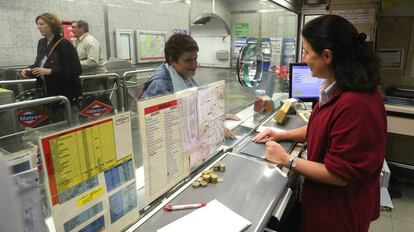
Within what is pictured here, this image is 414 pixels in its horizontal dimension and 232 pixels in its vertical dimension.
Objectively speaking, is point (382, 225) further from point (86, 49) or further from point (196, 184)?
point (86, 49)

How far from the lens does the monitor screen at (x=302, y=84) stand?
2.65 m

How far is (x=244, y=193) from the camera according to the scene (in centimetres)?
119

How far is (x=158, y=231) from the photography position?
37.3 inches

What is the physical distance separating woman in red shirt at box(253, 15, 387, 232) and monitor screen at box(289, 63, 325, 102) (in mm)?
1456

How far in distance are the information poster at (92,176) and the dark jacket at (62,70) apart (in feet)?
5.55

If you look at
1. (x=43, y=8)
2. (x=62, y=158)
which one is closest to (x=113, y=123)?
(x=62, y=158)

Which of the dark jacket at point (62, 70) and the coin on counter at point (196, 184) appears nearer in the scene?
the coin on counter at point (196, 184)

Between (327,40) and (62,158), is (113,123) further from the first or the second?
(327,40)

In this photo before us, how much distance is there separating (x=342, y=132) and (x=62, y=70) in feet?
7.33

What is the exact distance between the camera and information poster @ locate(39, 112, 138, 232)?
74 centimetres

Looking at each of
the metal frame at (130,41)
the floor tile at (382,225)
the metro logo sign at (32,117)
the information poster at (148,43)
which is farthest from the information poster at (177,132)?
the metal frame at (130,41)

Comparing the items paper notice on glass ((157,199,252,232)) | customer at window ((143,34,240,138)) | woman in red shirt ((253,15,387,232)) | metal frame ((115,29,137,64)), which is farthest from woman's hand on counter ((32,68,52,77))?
woman in red shirt ((253,15,387,232))

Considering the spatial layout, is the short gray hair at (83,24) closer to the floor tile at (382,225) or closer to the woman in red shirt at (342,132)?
the woman in red shirt at (342,132)

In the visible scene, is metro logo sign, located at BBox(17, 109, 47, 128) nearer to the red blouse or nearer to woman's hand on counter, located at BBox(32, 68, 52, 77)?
woman's hand on counter, located at BBox(32, 68, 52, 77)
